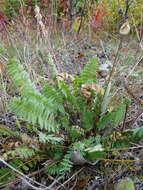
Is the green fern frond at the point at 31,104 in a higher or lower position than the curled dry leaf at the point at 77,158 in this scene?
higher

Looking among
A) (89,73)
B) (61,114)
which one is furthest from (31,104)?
(89,73)

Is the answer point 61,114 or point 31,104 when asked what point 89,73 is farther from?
point 31,104

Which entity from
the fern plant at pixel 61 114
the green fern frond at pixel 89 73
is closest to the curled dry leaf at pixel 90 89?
the fern plant at pixel 61 114

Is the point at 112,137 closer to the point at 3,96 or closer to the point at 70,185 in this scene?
the point at 70,185

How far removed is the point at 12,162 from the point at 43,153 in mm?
147

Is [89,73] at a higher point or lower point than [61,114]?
higher

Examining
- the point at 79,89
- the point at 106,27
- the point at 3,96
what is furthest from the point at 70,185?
the point at 106,27

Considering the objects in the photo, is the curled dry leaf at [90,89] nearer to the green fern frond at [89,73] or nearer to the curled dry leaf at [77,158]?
the green fern frond at [89,73]

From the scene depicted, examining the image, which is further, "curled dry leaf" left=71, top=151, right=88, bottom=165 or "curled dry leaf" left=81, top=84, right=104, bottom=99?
"curled dry leaf" left=81, top=84, right=104, bottom=99

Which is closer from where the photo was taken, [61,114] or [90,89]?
[90,89]

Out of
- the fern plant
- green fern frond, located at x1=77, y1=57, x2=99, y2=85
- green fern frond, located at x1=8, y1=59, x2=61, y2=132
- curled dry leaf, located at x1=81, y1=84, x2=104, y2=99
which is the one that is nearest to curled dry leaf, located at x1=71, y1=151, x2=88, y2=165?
the fern plant

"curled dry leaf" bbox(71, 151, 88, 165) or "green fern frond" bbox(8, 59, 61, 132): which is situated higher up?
"green fern frond" bbox(8, 59, 61, 132)

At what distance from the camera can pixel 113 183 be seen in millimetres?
1020

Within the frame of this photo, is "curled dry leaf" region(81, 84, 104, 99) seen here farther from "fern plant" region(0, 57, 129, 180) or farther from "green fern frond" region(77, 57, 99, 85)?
"green fern frond" region(77, 57, 99, 85)
